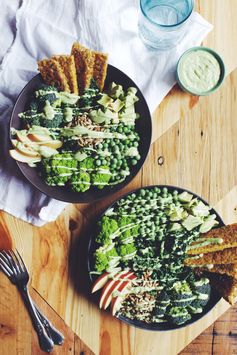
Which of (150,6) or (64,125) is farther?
(150,6)

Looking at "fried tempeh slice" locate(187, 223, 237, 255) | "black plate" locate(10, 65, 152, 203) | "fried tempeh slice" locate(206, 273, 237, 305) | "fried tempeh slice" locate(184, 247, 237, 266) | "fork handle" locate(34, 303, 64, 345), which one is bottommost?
"fork handle" locate(34, 303, 64, 345)

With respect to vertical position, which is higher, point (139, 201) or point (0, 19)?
point (0, 19)

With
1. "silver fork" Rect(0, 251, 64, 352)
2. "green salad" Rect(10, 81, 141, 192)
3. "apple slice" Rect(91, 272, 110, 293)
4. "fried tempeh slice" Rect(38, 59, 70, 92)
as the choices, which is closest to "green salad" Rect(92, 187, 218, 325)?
"apple slice" Rect(91, 272, 110, 293)

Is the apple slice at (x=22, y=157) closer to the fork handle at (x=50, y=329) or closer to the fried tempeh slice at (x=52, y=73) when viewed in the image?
the fried tempeh slice at (x=52, y=73)

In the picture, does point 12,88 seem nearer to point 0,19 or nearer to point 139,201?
point 0,19

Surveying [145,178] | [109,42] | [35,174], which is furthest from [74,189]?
[109,42]

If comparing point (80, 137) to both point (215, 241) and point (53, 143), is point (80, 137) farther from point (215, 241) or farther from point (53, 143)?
point (215, 241)

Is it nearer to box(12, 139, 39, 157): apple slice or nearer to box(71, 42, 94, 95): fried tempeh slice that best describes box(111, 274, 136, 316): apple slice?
box(12, 139, 39, 157): apple slice
